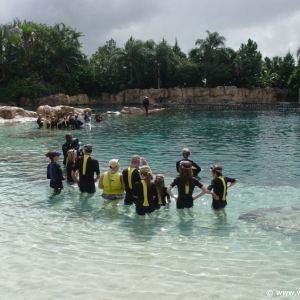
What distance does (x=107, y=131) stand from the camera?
24859 mm

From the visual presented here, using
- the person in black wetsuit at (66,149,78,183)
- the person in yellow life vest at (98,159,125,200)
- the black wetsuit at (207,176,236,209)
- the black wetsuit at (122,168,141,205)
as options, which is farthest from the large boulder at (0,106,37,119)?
the black wetsuit at (207,176,236,209)

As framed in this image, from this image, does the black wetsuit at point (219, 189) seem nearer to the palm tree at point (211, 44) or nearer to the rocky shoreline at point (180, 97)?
the rocky shoreline at point (180, 97)

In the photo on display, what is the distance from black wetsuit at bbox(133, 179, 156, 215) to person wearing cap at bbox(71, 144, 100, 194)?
72.0 inches

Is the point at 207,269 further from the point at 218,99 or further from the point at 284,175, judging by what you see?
the point at 218,99

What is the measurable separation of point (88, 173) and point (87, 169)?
164mm

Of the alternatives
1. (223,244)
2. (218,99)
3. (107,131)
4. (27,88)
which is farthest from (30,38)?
(223,244)

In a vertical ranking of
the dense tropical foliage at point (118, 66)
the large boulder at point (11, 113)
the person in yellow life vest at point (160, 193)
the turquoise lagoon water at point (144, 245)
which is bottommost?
the turquoise lagoon water at point (144, 245)

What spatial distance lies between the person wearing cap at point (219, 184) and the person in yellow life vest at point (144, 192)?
1230mm

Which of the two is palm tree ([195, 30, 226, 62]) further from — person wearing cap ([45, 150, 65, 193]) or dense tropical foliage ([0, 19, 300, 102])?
person wearing cap ([45, 150, 65, 193])

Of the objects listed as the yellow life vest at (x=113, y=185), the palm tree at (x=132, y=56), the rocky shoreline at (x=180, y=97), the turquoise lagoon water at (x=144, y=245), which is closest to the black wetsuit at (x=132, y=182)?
the turquoise lagoon water at (x=144, y=245)

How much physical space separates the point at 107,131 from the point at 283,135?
36.8ft

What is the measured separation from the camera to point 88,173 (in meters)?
9.20

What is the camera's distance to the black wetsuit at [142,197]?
23.9ft

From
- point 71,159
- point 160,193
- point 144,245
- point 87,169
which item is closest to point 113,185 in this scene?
point 87,169
